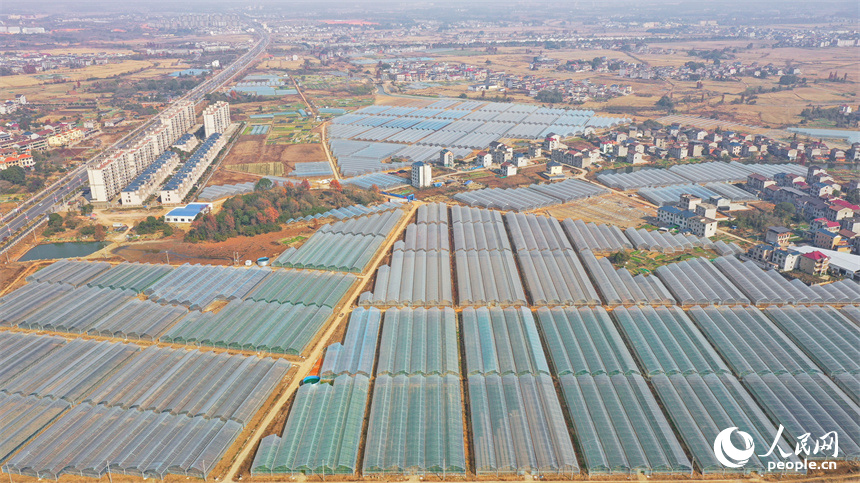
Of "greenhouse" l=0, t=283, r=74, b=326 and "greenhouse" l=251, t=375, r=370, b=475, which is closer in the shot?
"greenhouse" l=251, t=375, r=370, b=475

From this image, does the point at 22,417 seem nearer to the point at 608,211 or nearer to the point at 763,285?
the point at 763,285

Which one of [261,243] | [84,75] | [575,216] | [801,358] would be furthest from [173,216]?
[84,75]

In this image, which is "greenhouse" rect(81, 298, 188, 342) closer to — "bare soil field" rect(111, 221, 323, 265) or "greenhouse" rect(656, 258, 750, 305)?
"bare soil field" rect(111, 221, 323, 265)

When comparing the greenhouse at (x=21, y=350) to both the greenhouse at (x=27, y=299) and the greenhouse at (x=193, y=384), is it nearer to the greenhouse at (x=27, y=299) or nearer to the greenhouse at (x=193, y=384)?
the greenhouse at (x=27, y=299)

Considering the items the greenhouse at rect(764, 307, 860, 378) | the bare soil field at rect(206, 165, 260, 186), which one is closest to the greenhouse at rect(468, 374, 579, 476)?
the greenhouse at rect(764, 307, 860, 378)

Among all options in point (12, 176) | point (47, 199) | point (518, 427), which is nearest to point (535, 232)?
point (518, 427)

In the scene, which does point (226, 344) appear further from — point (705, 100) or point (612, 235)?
point (705, 100)
